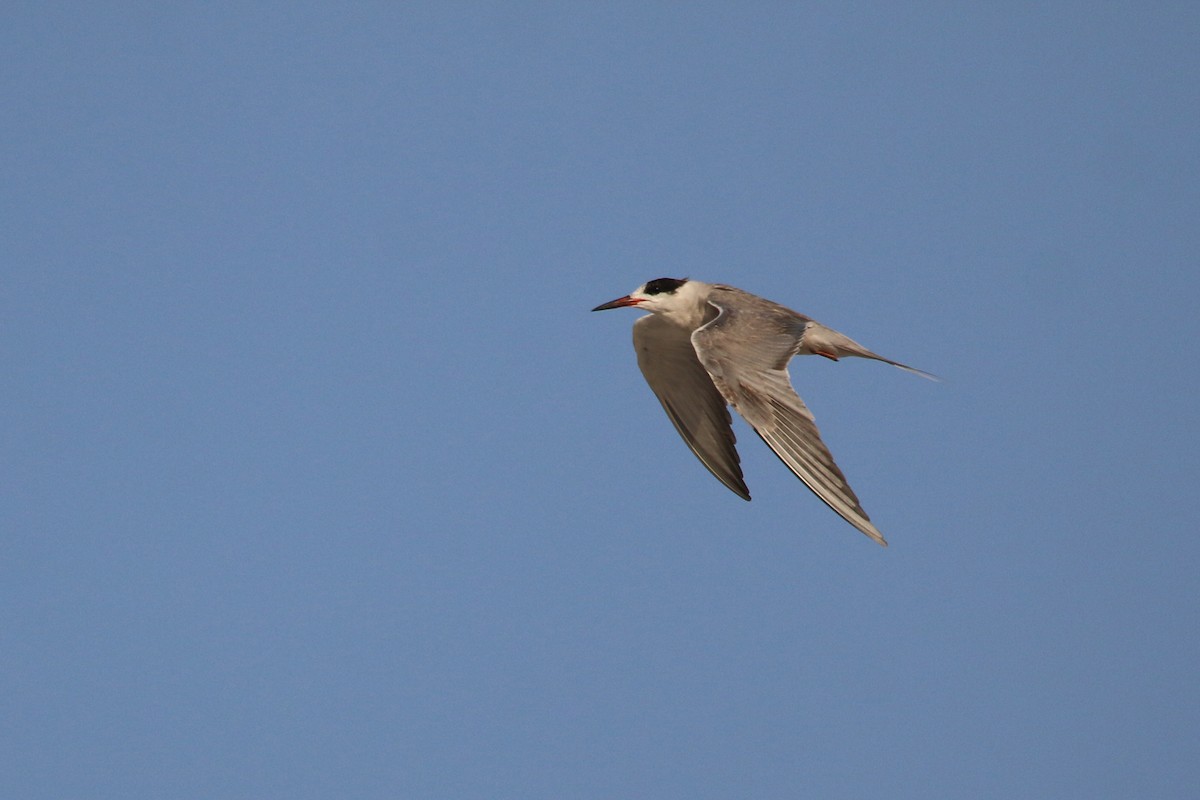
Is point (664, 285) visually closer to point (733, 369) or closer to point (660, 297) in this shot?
point (660, 297)

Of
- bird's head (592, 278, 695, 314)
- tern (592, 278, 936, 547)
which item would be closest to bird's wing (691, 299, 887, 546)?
tern (592, 278, 936, 547)

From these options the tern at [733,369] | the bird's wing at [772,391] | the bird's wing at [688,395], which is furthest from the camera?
the bird's wing at [688,395]

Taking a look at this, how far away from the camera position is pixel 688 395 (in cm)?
1398

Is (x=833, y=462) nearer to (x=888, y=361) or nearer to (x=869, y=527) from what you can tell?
(x=869, y=527)

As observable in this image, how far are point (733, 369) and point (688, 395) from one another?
280 centimetres

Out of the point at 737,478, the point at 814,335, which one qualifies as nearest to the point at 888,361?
the point at 814,335

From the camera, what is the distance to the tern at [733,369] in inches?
411

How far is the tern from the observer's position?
34.3ft

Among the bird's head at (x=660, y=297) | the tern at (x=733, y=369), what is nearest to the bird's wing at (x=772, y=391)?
the tern at (x=733, y=369)

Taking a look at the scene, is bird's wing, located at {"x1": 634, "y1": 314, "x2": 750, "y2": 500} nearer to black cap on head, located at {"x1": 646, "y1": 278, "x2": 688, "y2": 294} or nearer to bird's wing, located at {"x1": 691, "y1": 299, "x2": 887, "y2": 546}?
black cap on head, located at {"x1": 646, "y1": 278, "x2": 688, "y2": 294}

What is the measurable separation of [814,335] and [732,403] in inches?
82.8

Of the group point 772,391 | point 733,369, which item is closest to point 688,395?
point 733,369

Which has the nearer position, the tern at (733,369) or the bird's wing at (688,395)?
the tern at (733,369)

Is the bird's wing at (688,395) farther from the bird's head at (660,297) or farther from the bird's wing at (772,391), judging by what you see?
the bird's wing at (772,391)
